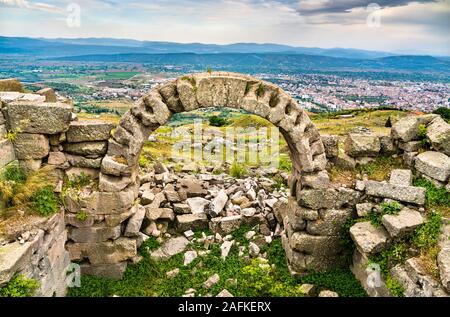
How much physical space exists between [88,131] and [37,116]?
41.1 inches

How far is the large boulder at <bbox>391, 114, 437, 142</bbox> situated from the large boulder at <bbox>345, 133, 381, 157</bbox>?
451 mm

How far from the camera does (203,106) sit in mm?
7848

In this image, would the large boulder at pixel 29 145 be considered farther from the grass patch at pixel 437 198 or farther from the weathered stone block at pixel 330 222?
the grass patch at pixel 437 198

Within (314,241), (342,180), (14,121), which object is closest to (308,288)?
(314,241)

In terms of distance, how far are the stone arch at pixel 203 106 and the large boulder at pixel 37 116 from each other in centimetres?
113

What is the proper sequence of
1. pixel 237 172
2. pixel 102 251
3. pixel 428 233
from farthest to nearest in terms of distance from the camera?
pixel 237 172, pixel 102 251, pixel 428 233

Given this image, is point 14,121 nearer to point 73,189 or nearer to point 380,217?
point 73,189

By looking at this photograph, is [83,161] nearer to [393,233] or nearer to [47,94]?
[47,94]

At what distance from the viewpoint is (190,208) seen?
36.0 feet

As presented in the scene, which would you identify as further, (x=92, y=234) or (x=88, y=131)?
(x=92, y=234)

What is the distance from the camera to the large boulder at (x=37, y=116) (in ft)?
25.0

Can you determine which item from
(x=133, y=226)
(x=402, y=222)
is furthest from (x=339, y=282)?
(x=133, y=226)

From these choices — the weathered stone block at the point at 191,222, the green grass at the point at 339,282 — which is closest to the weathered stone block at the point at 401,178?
the green grass at the point at 339,282

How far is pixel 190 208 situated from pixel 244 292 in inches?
148
